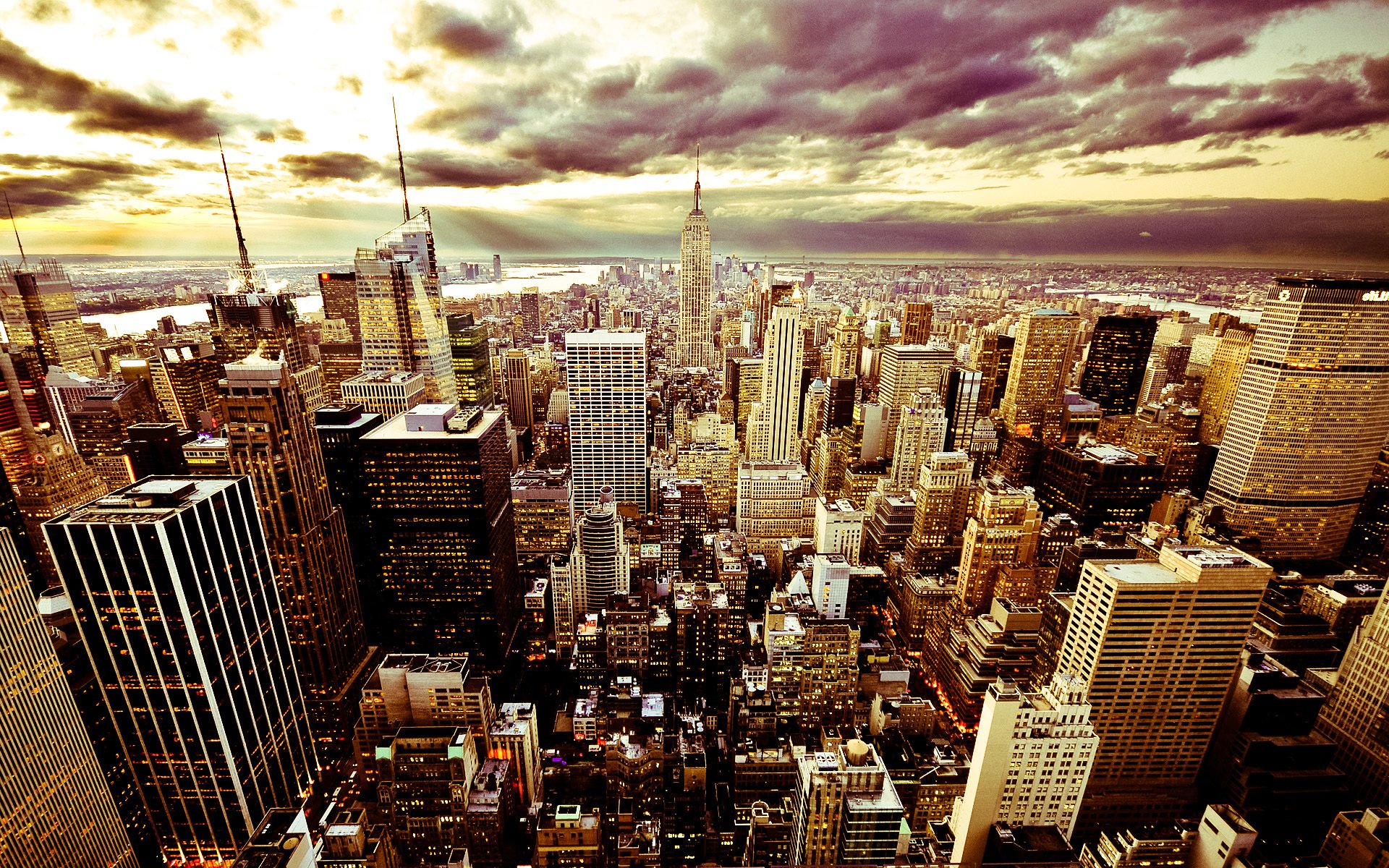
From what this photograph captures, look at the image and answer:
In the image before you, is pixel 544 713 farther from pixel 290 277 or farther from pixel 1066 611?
pixel 290 277

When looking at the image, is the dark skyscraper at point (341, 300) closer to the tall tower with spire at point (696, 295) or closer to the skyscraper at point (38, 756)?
the tall tower with spire at point (696, 295)

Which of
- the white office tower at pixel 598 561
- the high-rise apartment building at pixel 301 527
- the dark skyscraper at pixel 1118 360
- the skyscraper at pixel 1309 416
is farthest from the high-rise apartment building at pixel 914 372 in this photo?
the high-rise apartment building at pixel 301 527

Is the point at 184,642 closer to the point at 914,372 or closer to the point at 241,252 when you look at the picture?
the point at 241,252

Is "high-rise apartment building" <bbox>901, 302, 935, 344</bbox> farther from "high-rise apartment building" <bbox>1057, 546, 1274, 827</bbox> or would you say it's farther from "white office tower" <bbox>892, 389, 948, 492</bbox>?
"high-rise apartment building" <bbox>1057, 546, 1274, 827</bbox>

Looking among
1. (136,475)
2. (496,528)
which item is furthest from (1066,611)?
(136,475)

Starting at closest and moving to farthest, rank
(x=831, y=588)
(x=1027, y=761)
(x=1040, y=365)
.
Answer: (x=1027, y=761) → (x=831, y=588) → (x=1040, y=365)

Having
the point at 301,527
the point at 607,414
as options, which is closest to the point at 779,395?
the point at 607,414
